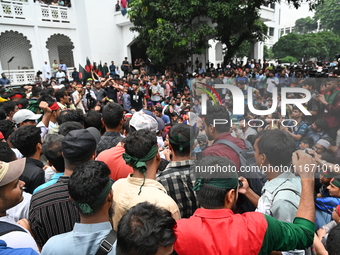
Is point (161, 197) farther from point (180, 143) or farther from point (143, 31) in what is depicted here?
point (143, 31)

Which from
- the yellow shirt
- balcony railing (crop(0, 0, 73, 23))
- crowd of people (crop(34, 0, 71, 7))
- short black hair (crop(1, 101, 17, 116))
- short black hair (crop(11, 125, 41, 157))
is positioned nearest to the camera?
the yellow shirt

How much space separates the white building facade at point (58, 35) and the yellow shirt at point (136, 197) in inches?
588

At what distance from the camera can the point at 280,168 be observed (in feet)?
5.44

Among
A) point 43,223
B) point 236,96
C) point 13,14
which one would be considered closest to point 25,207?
point 43,223

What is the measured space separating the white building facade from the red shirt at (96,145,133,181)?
1436 centimetres

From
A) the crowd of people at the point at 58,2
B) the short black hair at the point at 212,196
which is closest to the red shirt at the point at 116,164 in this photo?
the short black hair at the point at 212,196

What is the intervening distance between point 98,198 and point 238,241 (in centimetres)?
72

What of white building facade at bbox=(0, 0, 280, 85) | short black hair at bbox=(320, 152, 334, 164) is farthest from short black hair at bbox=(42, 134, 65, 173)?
white building facade at bbox=(0, 0, 280, 85)

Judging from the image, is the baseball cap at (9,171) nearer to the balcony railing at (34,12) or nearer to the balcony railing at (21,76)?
the balcony railing at (21,76)

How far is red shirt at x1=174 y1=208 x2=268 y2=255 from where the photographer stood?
1186mm

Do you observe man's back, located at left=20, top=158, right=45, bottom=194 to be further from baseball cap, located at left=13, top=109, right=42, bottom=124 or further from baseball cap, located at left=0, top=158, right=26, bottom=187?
baseball cap, located at left=13, top=109, right=42, bottom=124

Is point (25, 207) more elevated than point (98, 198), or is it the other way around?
point (98, 198)

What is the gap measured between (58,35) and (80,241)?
18239mm

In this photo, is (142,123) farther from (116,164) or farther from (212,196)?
(212,196)
